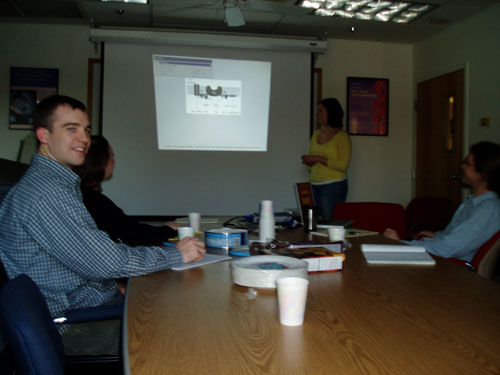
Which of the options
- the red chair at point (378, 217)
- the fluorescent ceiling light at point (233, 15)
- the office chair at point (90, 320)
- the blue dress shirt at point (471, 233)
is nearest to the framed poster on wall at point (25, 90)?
the fluorescent ceiling light at point (233, 15)

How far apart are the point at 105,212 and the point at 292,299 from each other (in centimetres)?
128

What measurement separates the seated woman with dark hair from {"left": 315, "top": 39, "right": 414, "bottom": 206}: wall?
3.78 meters

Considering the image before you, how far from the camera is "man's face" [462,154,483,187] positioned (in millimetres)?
2139

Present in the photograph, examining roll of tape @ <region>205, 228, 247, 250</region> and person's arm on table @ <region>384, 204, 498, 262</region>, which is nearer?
roll of tape @ <region>205, 228, 247, 250</region>

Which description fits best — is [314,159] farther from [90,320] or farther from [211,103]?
[90,320]

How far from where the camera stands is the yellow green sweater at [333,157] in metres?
3.84

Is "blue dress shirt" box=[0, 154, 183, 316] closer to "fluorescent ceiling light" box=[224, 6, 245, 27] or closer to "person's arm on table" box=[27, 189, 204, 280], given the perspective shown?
"person's arm on table" box=[27, 189, 204, 280]

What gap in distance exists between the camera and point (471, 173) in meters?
2.16

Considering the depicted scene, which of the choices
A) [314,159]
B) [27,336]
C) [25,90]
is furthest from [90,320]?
[25,90]

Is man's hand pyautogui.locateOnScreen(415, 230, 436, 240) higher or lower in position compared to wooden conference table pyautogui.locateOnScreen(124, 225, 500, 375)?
lower

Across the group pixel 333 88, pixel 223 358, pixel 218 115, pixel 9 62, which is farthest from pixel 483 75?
pixel 9 62

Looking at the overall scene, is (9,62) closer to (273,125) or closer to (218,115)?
(218,115)

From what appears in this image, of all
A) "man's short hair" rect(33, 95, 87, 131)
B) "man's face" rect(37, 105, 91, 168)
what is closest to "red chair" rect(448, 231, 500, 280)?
"man's face" rect(37, 105, 91, 168)

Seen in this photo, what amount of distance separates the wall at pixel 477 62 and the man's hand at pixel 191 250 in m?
3.69
